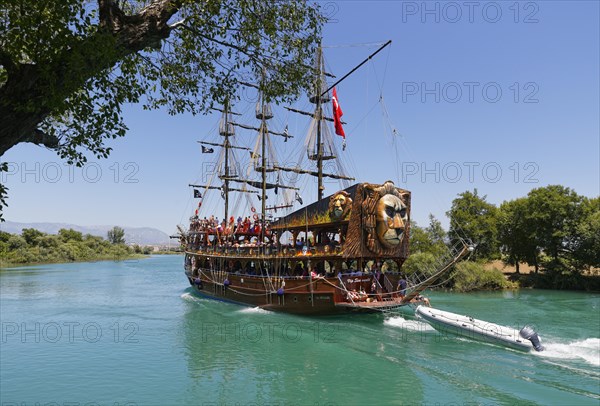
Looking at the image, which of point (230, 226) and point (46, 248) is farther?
point (46, 248)

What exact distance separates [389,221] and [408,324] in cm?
521

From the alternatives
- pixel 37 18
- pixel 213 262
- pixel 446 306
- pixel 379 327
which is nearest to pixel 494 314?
pixel 446 306

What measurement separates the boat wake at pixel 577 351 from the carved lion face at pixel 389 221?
7665mm

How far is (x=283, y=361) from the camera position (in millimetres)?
15070

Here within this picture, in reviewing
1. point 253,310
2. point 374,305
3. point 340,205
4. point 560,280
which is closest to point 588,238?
point 560,280

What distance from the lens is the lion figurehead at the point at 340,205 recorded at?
20625 mm

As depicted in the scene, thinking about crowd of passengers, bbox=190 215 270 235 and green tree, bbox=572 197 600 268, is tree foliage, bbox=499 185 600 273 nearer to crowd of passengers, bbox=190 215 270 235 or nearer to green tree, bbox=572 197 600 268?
green tree, bbox=572 197 600 268

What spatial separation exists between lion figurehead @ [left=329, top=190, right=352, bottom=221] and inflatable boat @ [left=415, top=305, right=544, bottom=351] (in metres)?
5.91

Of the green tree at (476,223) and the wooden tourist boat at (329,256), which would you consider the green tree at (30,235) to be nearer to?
the wooden tourist boat at (329,256)

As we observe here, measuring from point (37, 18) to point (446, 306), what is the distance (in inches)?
1138

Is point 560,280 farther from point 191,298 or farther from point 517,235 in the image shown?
point 191,298

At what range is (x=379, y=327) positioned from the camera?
2008 cm

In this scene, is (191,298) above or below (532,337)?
below

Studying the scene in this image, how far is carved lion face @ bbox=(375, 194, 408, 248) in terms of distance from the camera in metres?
20.6
